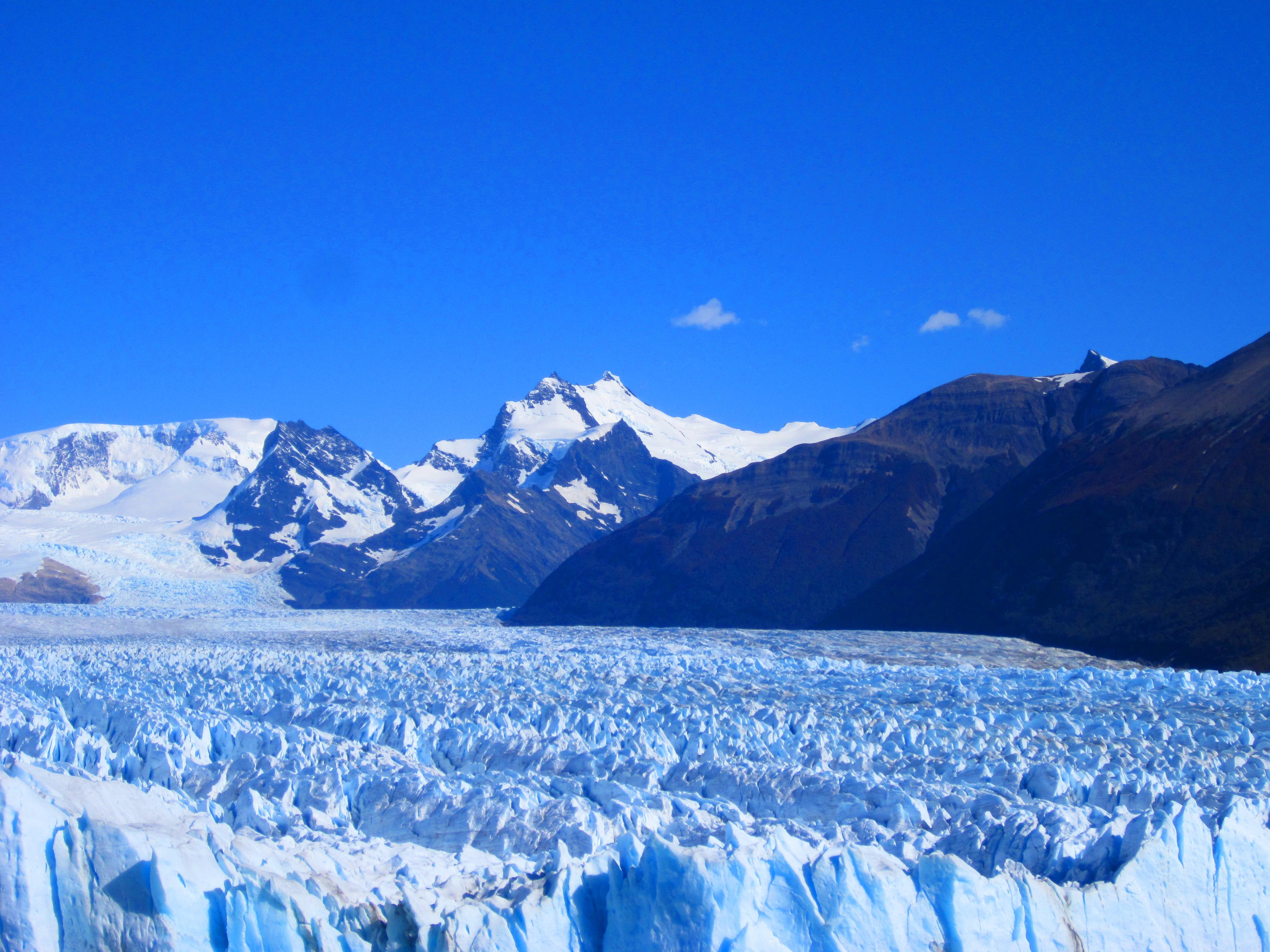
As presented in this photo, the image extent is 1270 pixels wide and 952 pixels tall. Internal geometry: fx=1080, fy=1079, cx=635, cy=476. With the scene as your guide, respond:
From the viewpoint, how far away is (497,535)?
112500 mm

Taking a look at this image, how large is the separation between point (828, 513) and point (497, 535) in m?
50.4

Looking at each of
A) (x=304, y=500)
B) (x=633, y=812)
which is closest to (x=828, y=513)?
(x=633, y=812)

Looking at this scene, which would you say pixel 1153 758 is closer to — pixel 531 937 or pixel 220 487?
pixel 531 937

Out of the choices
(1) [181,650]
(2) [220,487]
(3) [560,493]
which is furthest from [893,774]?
(2) [220,487]

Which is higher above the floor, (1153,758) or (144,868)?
(144,868)

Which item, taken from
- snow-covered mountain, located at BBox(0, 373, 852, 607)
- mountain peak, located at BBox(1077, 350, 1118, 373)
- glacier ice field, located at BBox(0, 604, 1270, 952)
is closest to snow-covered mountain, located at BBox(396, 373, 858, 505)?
snow-covered mountain, located at BBox(0, 373, 852, 607)

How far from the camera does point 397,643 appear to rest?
43594 mm

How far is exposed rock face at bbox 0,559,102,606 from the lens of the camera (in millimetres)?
77875

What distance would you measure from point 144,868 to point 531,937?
128 inches

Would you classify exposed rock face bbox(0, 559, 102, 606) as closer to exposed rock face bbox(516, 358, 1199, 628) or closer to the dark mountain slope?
exposed rock face bbox(516, 358, 1199, 628)

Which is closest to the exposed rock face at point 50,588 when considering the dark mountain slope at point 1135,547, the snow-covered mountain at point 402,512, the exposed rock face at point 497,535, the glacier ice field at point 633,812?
the snow-covered mountain at point 402,512

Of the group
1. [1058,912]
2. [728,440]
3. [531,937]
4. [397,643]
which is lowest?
[1058,912]

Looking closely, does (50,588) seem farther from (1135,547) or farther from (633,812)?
(633,812)

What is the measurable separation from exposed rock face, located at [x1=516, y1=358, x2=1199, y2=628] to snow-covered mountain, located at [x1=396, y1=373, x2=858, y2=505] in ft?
236
